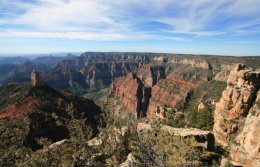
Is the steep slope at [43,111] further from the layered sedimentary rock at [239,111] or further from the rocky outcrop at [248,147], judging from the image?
the rocky outcrop at [248,147]

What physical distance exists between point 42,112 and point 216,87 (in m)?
96.1

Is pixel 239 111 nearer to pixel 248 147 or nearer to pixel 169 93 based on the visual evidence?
pixel 248 147

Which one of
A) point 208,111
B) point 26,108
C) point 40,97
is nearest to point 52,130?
point 26,108

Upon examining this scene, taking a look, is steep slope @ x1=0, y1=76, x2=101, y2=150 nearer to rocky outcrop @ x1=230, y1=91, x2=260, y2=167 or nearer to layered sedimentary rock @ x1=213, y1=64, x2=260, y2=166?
layered sedimentary rock @ x1=213, y1=64, x2=260, y2=166

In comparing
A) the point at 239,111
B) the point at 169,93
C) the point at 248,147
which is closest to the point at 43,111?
the point at 239,111

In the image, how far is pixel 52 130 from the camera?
6456 centimetres

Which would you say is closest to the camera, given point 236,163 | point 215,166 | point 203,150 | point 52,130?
point 215,166

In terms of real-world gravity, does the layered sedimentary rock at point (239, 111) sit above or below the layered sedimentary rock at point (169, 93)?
above

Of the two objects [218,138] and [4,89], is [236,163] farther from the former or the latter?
[4,89]

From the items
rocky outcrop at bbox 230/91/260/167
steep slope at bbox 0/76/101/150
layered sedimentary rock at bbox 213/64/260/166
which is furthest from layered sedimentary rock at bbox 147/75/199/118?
rocky outcrop at bbox 230/91/260/167

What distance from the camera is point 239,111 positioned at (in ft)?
142

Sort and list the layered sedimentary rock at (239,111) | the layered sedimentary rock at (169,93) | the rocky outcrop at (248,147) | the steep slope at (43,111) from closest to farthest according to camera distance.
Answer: the rocky outcrop at (248,147) → the layered sedimentary rock at (239,111) → the steep slope at (43,111) → the layered sedimentary rock at (169,93)

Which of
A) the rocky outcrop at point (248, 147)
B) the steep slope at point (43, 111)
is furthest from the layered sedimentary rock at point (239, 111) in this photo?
the steep slope at point (43, 111)

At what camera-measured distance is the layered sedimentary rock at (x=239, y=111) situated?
35844mm
